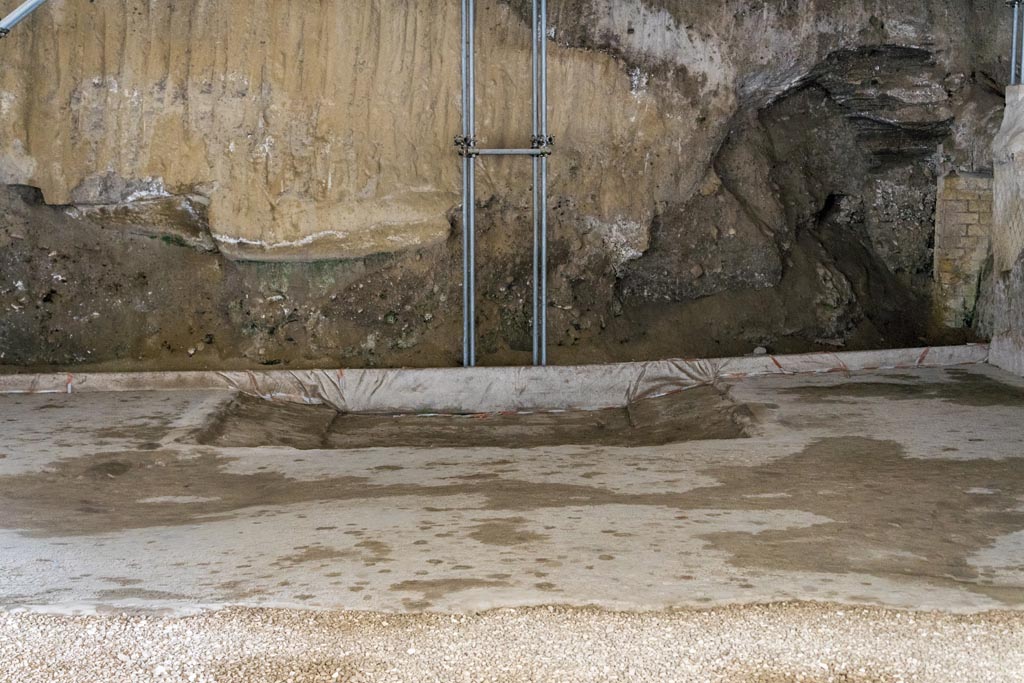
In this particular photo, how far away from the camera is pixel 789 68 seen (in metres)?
10.6

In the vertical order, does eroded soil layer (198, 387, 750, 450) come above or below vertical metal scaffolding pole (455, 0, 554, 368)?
below

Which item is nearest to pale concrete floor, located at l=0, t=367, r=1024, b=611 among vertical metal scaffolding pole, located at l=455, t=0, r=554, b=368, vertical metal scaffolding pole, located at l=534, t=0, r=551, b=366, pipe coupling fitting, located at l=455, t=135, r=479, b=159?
vertical metal scaffolding pole, located at l=534, t=0, r=551, b=366

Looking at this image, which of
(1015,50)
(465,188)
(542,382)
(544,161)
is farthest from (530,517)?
(1015,50)

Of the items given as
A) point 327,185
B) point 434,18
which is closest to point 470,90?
point 434,18

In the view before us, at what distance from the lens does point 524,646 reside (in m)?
3.96

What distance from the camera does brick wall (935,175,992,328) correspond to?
10992 mm

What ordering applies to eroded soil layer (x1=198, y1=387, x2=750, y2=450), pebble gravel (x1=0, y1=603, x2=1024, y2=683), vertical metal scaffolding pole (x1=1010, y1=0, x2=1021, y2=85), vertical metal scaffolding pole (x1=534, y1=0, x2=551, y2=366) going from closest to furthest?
pebble gravel (x1=0, y1=603, x2=1024, y2=683), eroded soil layer (x1=198, y1=387, x2=750, y2=450), vertical metal scaffolding pole (x1=1010, y1=0, x2=1021, y2=85), vertical metal scaffolding pole (x1=534, y1=0, x2=551, y2=366)

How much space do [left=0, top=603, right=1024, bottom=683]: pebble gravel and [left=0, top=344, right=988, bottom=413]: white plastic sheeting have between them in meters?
5.64

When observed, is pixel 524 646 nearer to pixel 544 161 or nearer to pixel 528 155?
pixel 544 161

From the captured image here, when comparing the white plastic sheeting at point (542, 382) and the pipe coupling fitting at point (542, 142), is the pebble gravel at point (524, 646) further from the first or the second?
the pipe coupling fitting at point (542, 142)

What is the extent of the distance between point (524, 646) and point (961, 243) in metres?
8.43

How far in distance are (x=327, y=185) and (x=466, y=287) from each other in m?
1.47

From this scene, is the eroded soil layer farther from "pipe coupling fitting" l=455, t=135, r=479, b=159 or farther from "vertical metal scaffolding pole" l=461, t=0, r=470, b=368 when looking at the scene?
"pipe coupling fitting" l=455, t=135, r=479, b=159

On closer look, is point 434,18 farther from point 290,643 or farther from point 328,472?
point 290,643
